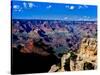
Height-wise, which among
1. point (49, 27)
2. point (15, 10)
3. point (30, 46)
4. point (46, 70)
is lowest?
point (46, 70)

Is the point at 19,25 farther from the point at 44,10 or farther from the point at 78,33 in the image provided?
the point at 78,33

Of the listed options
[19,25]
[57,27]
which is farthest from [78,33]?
[19,25]

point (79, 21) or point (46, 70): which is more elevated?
point (79, 21)

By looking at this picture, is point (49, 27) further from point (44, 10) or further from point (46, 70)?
point (46, 70)

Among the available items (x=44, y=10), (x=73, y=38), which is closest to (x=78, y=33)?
(x=73, y=38)

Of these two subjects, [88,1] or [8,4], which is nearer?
[8,4]

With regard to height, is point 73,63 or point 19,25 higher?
point 19,25
